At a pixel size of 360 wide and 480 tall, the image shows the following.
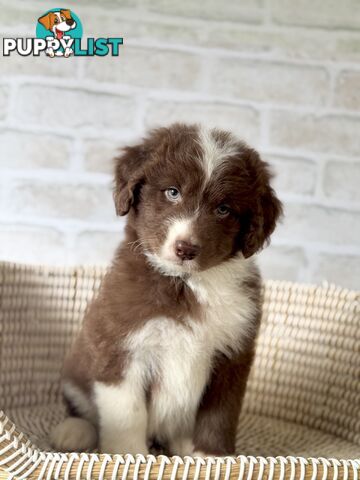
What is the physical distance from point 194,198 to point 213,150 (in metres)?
0.18

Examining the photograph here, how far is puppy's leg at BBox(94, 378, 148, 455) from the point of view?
2402 mm

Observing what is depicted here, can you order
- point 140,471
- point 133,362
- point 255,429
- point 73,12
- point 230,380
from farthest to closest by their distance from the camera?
point 73,12 → point 255,429 → point 230,380 → point 133,362 → point 140,471

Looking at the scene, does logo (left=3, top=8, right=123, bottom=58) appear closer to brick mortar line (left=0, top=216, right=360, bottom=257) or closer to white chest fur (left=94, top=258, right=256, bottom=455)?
brick mortar line (left=0, top=216, right=360, bottom=257)

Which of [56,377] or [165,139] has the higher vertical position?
[165,139]

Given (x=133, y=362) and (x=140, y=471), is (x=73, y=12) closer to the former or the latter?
(x=133, y=362)

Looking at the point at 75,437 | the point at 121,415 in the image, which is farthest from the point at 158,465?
the point at 75,437

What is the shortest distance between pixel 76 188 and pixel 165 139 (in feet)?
6.15

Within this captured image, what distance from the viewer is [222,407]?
2572 millimetres

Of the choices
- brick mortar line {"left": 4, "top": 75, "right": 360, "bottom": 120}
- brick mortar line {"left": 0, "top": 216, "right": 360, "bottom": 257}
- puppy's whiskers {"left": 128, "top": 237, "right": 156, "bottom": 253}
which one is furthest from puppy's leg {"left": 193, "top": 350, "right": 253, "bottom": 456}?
brick mortar line {"left": 4, "top": 75, "right": 360, "bottom": 120}

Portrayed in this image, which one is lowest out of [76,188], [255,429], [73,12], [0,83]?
[255,429]

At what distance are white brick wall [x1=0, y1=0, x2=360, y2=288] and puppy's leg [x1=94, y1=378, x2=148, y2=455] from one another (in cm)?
197

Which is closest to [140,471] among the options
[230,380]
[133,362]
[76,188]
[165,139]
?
[133,362]

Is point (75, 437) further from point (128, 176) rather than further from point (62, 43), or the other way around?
point (62, 43)

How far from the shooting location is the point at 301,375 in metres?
3.45
